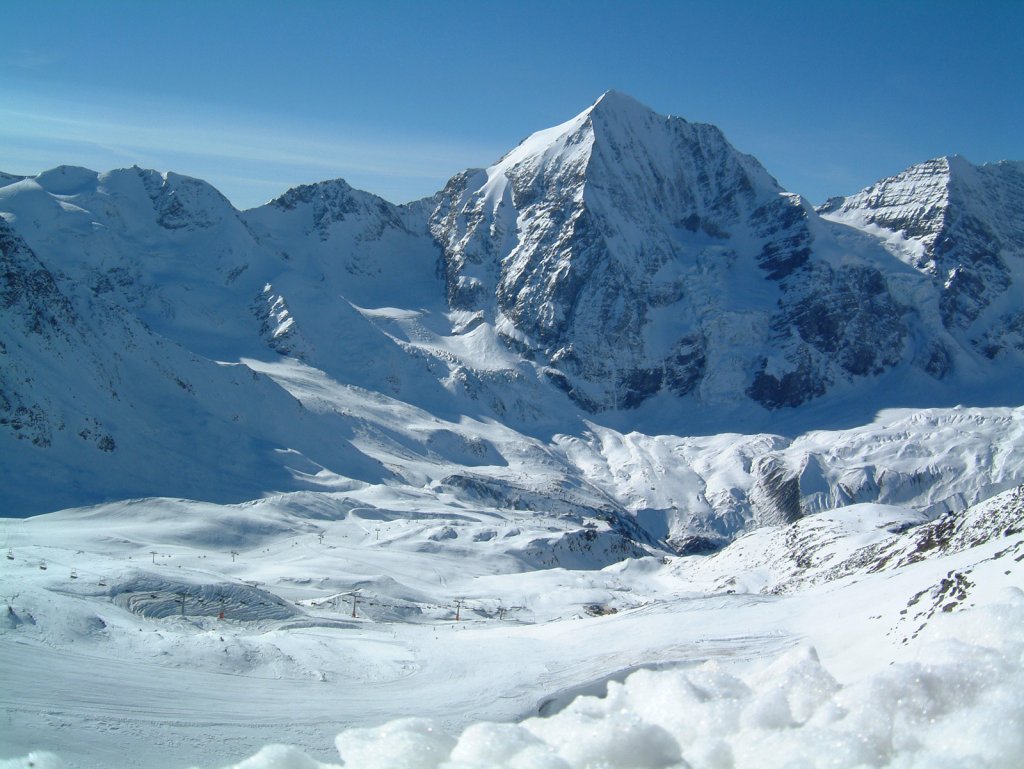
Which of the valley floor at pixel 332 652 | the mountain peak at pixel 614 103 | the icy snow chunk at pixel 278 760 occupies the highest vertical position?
the mountain peak at pixel 614 103

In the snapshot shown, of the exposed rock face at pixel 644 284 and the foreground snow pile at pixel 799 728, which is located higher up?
the exposed rock face at pixel 644 284

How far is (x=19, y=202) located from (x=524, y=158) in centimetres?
10037

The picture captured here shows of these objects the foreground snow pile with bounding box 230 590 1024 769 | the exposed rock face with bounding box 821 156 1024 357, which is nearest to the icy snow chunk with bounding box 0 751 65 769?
the foreground snow pile with bounding box 230 590 1024 769

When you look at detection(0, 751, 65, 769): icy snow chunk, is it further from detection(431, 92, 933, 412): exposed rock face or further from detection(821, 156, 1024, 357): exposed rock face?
detection(821, 156, 1024, 357): exposed rock face

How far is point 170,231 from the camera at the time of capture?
15938 centimetres

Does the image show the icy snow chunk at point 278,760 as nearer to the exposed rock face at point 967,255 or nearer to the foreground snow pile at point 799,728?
the foreground snow pile at point 799,728

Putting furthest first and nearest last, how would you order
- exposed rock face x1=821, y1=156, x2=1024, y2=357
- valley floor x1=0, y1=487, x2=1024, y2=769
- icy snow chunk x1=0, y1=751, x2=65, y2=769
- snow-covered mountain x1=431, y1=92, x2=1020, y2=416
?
exposed rock face x1=821, y1=156, x2=1024, y2=357
snow-covered mountain x1=431, y1=92, x2=1020, y2=416
valley floor x1=0, y1=487, x2=1024, y2=769
icy snow chunk x1=0, y1=751, x2=65, y2=769

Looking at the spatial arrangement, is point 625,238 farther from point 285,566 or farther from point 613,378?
point 285,566

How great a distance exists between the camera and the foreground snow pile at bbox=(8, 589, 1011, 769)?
8.73m

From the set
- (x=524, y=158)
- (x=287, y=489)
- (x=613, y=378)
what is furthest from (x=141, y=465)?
(x=524, y=158)

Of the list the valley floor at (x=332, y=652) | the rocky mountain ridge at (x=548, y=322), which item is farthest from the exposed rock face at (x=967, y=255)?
the valley floor at (x=332, y=652)

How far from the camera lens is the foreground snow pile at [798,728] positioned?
873 cm

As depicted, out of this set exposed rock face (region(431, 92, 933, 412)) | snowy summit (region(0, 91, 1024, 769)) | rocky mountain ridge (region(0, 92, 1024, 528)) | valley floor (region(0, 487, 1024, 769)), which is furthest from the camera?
exposed rock face (region(431, 92, 933, 412))

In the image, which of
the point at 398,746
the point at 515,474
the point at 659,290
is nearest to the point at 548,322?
the point at 659,290
